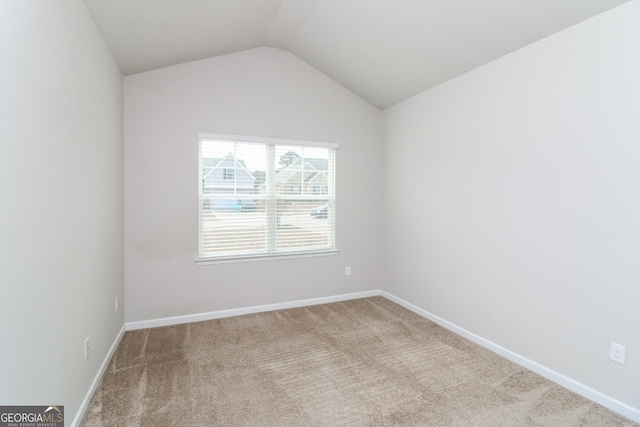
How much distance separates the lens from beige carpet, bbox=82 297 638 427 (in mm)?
2014

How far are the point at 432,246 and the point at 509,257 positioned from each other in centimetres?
94

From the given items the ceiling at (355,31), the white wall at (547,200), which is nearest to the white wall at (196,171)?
the ceiling at (355,31)

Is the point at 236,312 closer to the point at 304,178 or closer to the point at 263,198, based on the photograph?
the point at 263,198

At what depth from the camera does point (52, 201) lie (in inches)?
63.8

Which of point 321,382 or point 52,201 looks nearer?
point 52,201

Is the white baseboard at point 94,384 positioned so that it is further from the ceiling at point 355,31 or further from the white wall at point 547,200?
the white wall at point 547,200

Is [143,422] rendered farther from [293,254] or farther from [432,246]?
[432,246]

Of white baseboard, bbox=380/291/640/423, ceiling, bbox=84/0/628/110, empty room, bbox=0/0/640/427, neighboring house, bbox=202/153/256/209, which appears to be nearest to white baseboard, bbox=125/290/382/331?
empty room, bbox=0/0/640/427

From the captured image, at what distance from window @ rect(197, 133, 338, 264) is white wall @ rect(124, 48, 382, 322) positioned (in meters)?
0.12

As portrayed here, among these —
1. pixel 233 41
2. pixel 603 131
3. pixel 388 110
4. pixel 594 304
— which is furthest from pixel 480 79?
pixel 233 41

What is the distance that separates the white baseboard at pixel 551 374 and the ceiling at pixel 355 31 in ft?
8.31

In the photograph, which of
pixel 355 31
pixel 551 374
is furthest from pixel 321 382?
pixel 355 31

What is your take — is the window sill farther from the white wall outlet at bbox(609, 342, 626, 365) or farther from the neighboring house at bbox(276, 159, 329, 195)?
the white wall outlet at bbox(609, 342, 626, 365)

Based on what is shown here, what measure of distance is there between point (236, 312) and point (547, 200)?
326cm
